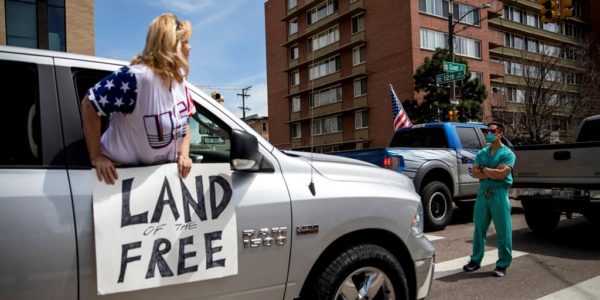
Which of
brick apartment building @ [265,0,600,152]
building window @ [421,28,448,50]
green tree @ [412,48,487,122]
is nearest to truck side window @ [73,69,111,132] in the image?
brick apartment building @ [265,0,600,152]

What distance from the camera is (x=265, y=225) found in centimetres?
260

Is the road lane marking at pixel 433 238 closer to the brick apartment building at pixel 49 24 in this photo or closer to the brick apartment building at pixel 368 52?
the brick apartment building at pixel 49 24

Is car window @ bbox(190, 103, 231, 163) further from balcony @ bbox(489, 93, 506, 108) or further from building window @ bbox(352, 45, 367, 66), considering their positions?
building window @ bbox(352, 45, 367, 66)

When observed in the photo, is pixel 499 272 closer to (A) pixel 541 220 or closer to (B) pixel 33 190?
(A) pixel 541 220

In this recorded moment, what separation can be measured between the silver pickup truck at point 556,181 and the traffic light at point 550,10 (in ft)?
25.5

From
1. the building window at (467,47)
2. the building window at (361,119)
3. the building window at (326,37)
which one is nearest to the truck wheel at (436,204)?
the building window at (467,47)

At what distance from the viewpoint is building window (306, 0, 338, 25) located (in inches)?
1681

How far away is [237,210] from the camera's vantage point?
8.31 feet

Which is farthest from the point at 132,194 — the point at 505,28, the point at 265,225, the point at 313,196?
the point at 505,28

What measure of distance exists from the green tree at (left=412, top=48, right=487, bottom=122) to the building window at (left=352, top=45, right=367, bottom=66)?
8.11 m

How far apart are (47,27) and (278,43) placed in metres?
33.8

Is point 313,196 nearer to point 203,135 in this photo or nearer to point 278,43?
point 203,135

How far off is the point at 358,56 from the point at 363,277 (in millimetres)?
38610

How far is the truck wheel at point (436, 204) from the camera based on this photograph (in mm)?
8383
